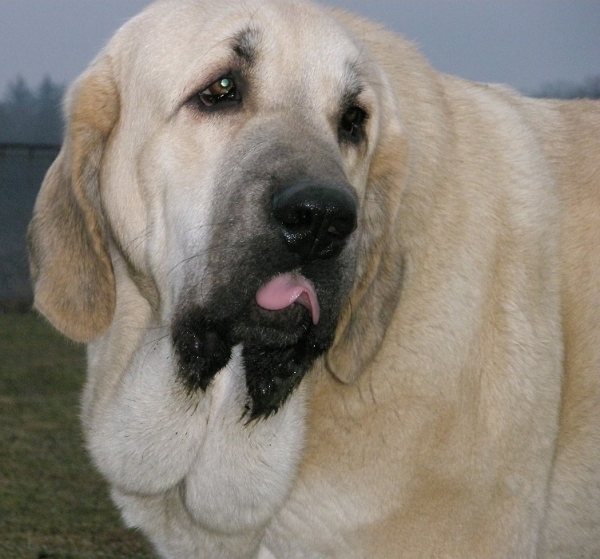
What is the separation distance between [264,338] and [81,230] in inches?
32.1

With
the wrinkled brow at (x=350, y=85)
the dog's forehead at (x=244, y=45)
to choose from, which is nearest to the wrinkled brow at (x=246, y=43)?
the dog's forehead at (x=244, y=45)

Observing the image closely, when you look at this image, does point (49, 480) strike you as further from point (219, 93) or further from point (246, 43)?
point (246, 43)

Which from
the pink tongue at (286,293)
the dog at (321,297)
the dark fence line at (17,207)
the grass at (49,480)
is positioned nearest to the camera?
the pink tongue at (286,293)

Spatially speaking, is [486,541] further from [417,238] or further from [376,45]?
[376,45]

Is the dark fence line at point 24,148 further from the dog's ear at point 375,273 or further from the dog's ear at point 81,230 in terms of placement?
the dog's ear at point 375,273

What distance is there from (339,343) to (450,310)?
34 cm

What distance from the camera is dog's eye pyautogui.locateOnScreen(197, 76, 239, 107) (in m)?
2.78

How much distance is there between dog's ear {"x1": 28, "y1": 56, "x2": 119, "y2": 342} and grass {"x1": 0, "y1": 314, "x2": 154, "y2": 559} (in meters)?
1.70

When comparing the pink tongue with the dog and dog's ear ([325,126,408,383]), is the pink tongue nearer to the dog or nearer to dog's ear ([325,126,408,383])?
the dog

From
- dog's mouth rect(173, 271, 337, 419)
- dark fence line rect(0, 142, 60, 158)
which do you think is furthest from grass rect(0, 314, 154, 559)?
dark fence line rect(0, 142, 60, 158)

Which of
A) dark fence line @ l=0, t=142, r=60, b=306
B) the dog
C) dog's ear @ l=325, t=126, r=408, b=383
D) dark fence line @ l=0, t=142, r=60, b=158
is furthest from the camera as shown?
dark fence line @ l=0, t=142, r=60, b=158

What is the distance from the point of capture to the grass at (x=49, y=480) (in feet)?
14.7

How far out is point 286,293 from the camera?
2.49 metres

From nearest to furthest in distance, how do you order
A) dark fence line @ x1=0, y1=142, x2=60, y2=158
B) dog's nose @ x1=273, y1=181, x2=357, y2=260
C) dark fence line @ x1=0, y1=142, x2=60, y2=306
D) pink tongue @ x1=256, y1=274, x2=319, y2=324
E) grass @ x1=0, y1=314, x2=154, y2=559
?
dog's nose @ x1=273, y1=181, x2=357, y2=260, pink tongue @ x1=256, y1=274, x2=319, y2=324, grass @ x1=0, y1=314, x2=154, y2=559, dark fence line @ x1=0, y1=142, x2=60, y2=306, dark fence line @ x1=0, y1=142, x2=60, y2=158
